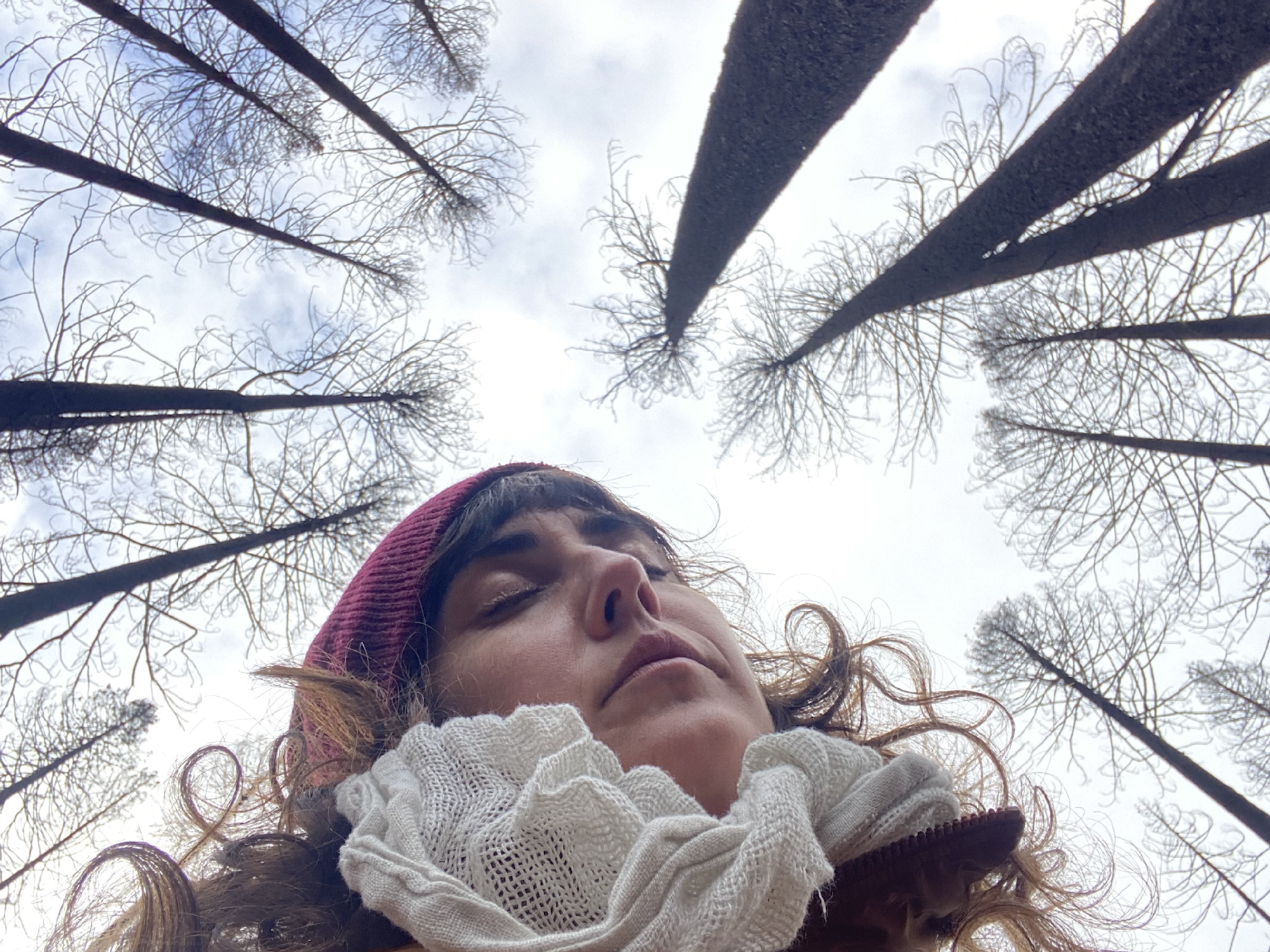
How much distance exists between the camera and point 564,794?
4.24 feet

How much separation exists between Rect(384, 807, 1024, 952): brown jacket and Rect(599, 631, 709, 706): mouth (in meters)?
0.61

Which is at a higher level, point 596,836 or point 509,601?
point 509,601

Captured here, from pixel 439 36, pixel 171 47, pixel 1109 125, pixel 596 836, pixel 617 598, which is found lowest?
pixel 596 836

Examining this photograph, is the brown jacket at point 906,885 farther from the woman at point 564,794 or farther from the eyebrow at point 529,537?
the eyebrow at point 529,537

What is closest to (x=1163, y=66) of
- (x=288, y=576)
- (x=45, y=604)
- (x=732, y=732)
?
(x=732, y=732)

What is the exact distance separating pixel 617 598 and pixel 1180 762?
3.92 metres

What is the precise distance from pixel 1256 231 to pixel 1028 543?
7.37 ft

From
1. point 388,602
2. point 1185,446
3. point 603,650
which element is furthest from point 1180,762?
point 388,602

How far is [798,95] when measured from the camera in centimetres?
308

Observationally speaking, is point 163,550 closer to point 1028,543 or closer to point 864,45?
point 864,45

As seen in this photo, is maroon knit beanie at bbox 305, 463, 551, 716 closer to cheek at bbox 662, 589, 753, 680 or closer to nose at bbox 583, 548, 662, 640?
nose at bbox 583, 548, 662, 640

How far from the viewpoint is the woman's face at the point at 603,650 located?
163cm

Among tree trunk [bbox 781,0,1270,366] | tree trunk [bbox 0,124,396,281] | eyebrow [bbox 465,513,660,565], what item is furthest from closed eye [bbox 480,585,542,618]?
tree trunk [bbox 0,124,396,281]

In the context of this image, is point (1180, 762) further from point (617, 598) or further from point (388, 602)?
point (388, 602)
